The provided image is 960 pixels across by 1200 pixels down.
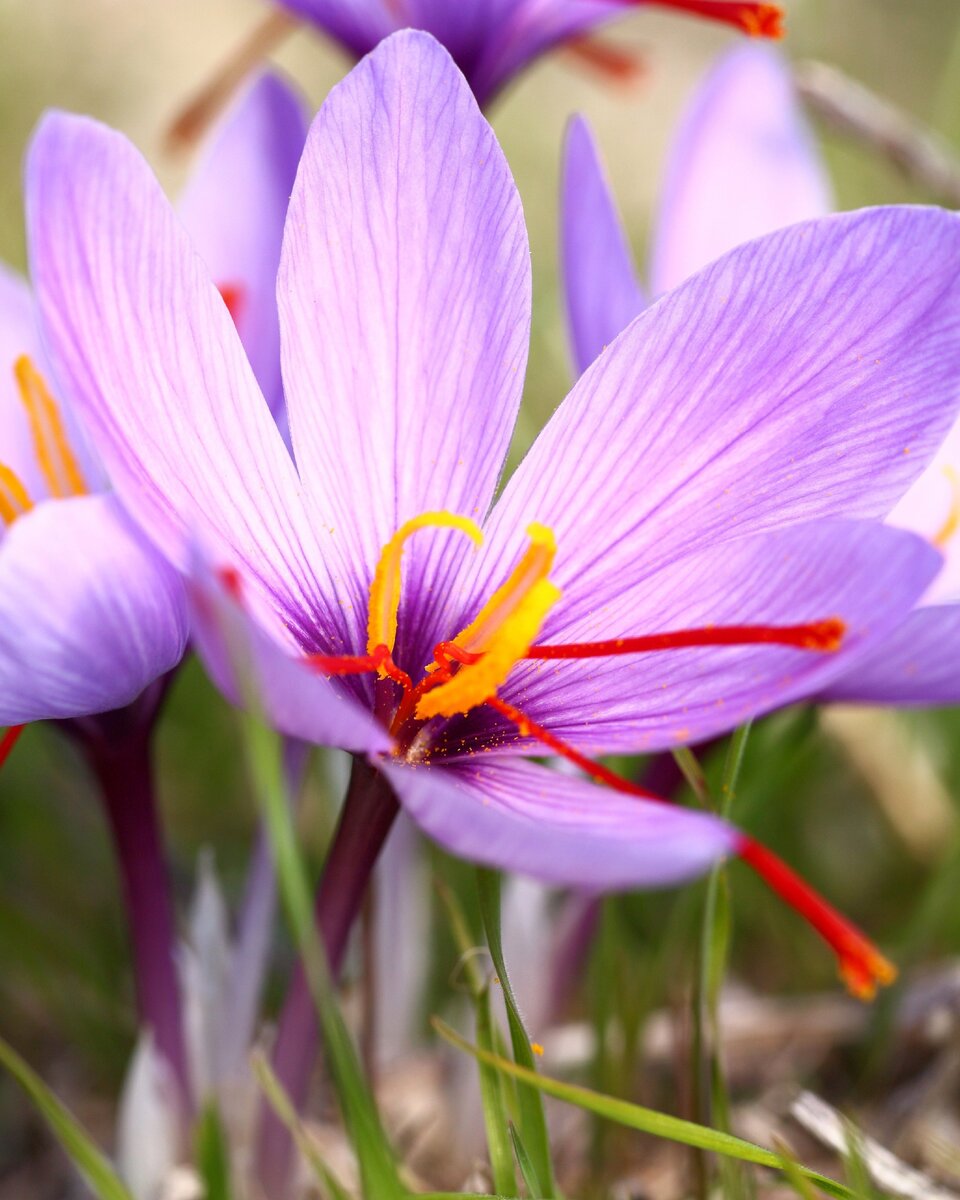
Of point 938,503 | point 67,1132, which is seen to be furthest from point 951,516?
point 67,1132

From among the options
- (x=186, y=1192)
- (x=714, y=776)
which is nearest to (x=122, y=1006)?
(x=186, y=1192)

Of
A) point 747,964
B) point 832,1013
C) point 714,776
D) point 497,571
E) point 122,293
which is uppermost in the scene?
point 122,293

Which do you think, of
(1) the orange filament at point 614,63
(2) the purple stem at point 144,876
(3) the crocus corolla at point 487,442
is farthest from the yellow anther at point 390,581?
(1) the orange filament at point 614,63

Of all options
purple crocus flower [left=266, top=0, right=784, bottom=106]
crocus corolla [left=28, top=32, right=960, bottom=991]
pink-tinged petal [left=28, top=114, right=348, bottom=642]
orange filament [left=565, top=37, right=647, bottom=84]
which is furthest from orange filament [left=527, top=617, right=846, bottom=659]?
orange filament [left=565, top=37, right=647, bottom=84]

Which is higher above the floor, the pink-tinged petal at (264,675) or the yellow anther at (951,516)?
the pink-tinged petal at (264,675)

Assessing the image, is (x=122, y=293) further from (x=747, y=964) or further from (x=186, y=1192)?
(x=747, y=964)

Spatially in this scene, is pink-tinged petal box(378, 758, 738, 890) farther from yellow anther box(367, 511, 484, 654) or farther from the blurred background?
the blurred background

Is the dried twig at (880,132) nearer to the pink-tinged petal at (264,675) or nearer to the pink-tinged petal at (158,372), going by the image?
the pink-tinged petal at (158,372)
